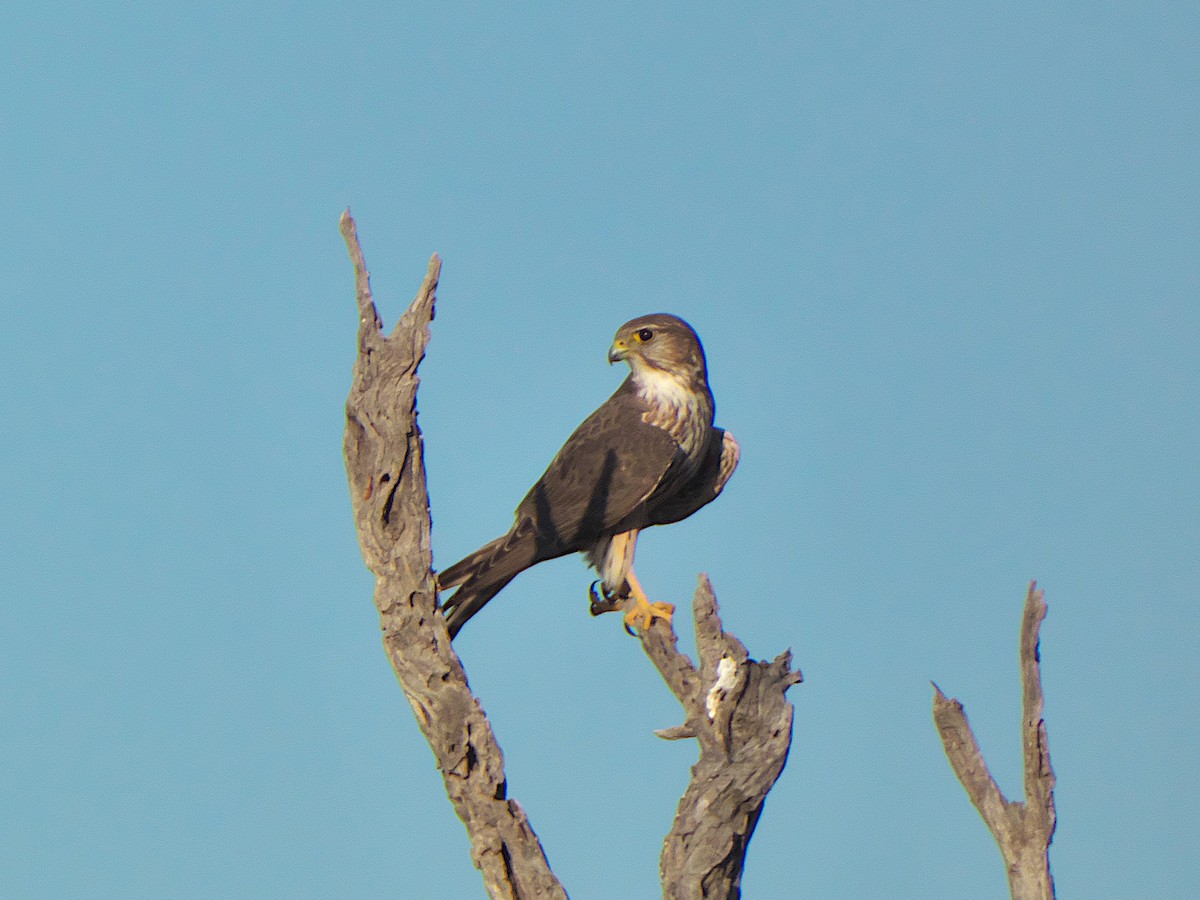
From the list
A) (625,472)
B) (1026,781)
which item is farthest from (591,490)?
(1026,781)

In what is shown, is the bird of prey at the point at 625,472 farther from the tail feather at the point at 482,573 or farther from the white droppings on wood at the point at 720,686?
the white droppings on wood at the point at 720,686

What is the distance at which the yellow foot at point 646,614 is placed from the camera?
6684mm

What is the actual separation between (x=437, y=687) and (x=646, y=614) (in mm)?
2113

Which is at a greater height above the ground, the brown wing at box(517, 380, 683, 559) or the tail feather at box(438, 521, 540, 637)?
the brown wing at box(517, 380, 683, 559)

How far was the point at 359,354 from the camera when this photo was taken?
4883 millimetres

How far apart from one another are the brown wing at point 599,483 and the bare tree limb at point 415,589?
6.64 feet

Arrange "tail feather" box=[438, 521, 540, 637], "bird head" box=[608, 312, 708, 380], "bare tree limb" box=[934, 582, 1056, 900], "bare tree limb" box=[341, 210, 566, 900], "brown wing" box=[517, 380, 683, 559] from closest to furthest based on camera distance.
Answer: "bare tree limb" box=[341, 210, 566, 900] → "bare tree limb" box=[934, 582, 1056, 900] → "tail feather" box=[438, 521, 540, 637] → "brown wing" box=[517, 380, 683, 559] → "bird head" box=[608, 312, 708, 380]

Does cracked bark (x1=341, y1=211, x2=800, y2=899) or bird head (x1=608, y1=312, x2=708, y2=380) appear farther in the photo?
bird head (x1=608, y1=312, x2=708, y2=380)

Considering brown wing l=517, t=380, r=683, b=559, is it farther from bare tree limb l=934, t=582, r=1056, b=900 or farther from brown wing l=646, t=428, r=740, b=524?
bare tree limb l=934, t=582, r=1056, b=900

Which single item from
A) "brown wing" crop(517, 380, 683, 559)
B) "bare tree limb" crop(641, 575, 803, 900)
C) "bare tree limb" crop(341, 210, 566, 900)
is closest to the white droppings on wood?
"bare tree limb" crop(641, 575, 803, 900)

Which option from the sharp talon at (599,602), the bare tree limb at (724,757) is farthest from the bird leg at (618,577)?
the bare tree limb at (724,757)

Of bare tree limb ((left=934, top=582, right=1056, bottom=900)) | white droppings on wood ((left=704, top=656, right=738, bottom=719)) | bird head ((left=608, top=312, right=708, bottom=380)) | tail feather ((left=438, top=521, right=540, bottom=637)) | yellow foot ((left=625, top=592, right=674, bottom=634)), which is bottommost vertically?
bare tree limb ((left=934, top=582, right=1056, bottom=900))

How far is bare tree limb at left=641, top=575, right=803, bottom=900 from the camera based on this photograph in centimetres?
483

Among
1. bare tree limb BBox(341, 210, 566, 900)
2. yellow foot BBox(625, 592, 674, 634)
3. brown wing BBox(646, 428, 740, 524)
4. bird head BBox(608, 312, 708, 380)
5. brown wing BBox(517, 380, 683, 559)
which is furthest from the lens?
brown wing BBox(646, 428, 740, 524)
